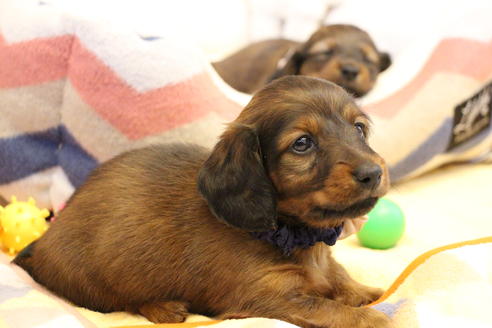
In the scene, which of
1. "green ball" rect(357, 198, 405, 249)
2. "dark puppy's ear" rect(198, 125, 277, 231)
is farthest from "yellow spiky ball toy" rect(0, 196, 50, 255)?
"green ball" rect(357, 198, 405, 249)

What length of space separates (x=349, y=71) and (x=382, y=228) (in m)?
1.43

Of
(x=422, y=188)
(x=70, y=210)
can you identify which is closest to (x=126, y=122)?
(x=70, y=210)

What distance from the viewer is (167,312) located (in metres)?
1.80

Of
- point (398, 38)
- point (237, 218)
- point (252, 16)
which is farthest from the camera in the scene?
point (252, 16)

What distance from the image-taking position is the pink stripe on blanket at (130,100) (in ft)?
8.32

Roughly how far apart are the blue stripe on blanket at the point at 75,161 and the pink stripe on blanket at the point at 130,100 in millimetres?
195

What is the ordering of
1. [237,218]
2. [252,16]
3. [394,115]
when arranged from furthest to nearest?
[252,16] → [394,115] → [237,218]

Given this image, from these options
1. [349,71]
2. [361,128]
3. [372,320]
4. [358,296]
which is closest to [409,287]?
[358,296]

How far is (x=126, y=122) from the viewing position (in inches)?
100

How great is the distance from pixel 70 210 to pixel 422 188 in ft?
6.17

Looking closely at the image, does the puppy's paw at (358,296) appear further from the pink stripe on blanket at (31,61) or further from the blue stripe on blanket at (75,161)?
the pink stripe on blanket at (31,61)

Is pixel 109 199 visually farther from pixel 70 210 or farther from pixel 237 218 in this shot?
pixel 237 218

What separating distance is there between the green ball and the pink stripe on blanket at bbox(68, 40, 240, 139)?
0.85 m

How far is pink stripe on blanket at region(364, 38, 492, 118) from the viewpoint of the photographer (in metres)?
3.10
